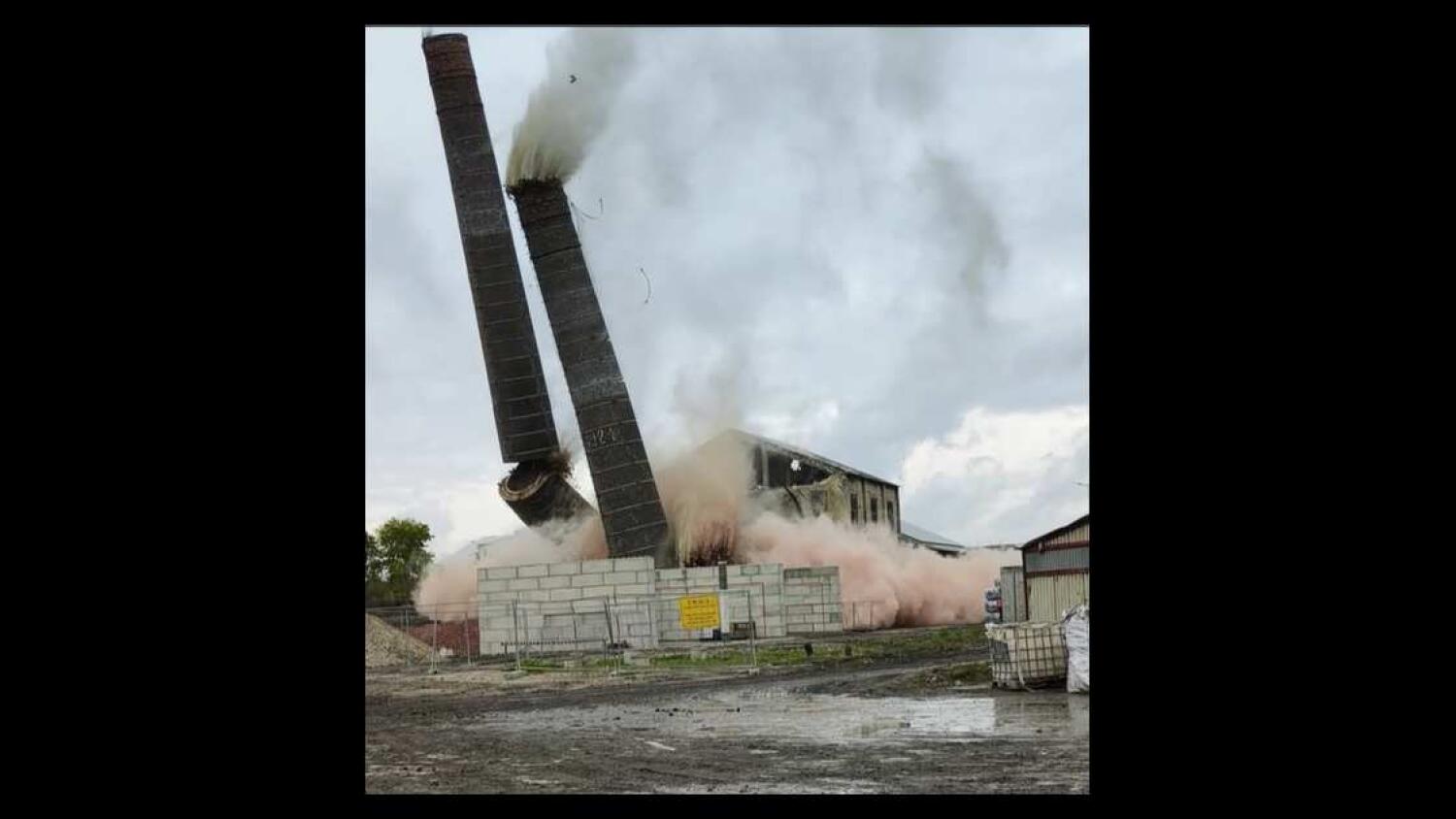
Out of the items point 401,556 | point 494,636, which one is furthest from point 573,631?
point 401,556

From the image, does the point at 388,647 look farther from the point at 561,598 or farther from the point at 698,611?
the point at 698,611

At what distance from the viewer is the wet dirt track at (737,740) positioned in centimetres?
1388

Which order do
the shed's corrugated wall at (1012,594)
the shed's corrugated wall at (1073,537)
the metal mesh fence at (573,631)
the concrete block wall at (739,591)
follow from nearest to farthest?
the shed's corrugated wall at (1073,537) < the shed's corrugated wall at (1012,594) < the metal mesh fence at (573,631) < the concrete block wall at (739,591)

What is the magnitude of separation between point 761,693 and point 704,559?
1730 cm

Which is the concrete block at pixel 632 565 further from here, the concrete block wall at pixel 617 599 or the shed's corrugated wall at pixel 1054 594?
→ the shed's corrugated wall at pixel 1054 594

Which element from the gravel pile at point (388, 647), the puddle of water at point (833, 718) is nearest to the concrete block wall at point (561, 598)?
the gravel pile at point (388, 647)

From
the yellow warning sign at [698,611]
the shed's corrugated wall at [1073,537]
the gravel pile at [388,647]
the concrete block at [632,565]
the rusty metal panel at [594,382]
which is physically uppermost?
the rusty metal panel at [594,382]

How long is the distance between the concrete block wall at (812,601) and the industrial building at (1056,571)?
9797 millimetres

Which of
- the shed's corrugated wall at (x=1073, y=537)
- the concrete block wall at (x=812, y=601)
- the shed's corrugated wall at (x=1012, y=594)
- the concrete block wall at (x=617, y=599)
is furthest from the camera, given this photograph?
the concrete block wall at (x=812, y=601)

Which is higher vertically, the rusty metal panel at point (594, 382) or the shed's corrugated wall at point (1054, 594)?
the rusty metal panel at point (594, 382)

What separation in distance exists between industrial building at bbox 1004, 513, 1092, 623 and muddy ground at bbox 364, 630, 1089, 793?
75.9 inches

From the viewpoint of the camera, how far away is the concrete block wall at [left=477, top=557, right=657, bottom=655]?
34531 millimetres
